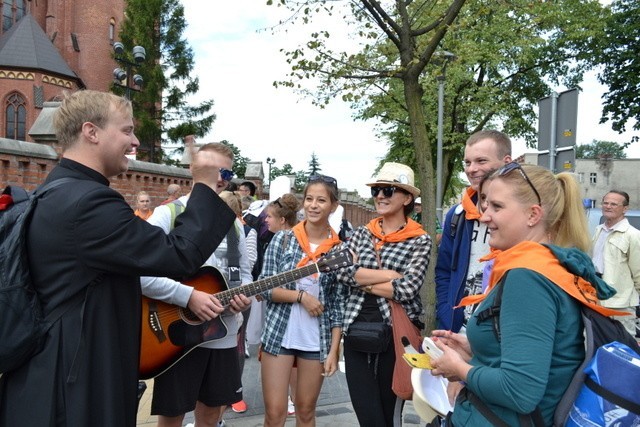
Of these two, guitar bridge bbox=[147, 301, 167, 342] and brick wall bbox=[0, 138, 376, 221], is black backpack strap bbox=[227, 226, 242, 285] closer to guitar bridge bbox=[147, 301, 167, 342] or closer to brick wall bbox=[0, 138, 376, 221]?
guitar bridge bbox=[147, 301, 167, 342]

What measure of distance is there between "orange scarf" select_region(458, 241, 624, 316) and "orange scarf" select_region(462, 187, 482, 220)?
1.43m

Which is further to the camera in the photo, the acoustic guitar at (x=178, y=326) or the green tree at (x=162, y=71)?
the green tree at (x=162, y=71)

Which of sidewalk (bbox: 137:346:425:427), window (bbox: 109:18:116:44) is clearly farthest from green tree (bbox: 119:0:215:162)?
Answer: sidewalk (bbox: 137:346:425:427)

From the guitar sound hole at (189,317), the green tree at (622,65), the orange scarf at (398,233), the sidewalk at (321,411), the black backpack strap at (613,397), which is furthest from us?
the green tree at (622,65)

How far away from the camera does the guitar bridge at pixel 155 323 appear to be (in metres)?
3.12

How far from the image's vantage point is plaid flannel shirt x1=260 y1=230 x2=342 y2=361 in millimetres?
3771

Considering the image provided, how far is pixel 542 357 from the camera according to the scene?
5.56 feet

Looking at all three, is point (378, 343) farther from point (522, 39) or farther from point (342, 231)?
point (522, 39)

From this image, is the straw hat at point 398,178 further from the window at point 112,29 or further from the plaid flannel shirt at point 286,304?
the window at point 112,29

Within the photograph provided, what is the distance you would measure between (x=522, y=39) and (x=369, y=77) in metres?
15.5

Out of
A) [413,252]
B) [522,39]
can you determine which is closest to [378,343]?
[413,252]

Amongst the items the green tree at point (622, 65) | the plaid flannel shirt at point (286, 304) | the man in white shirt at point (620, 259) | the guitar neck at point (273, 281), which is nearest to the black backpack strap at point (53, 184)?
the guitar neck at point (273, 281)

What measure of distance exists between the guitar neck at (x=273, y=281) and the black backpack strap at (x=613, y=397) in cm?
207

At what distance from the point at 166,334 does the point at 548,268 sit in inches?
85.3
